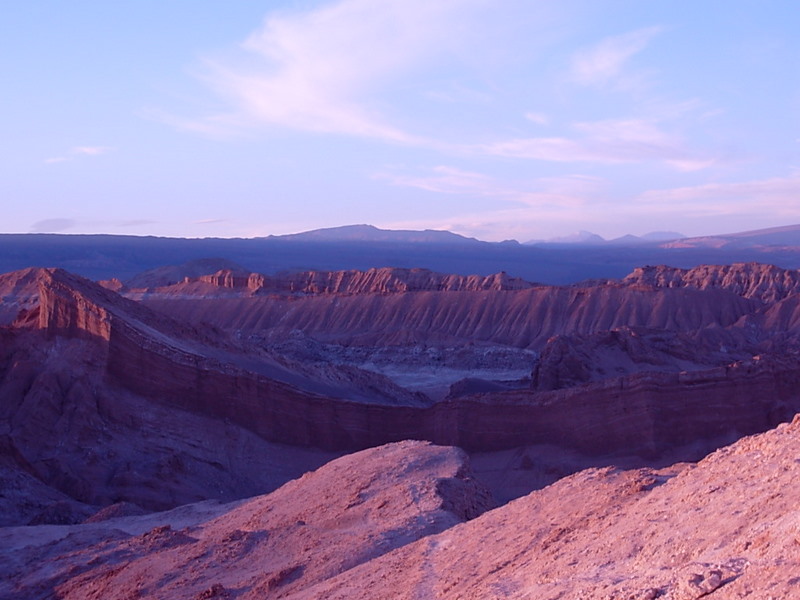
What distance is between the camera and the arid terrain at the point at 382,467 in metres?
7.04

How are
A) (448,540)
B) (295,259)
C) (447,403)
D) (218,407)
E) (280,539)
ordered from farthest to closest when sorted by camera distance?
(295,259), (447,403), (218,407), (280,539), (448,540)

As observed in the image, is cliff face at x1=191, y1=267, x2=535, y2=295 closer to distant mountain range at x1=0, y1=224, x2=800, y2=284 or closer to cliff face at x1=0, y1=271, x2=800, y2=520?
cliff face at x1=0, y1=271, x2=800, y2=520

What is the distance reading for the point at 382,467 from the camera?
541 inches

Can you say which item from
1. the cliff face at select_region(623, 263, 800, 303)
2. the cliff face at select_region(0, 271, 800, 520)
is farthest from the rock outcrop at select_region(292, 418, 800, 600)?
the cliff face at select_region(623, 263, 800, 303)

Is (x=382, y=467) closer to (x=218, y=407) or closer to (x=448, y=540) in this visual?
(x=448, y=540)

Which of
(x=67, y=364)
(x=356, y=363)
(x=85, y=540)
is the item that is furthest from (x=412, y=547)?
(x=356, y=363)

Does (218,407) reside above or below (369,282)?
below

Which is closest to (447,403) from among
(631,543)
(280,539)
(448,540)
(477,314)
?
(280,539)

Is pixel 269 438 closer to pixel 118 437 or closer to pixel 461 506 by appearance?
pixel 118 437

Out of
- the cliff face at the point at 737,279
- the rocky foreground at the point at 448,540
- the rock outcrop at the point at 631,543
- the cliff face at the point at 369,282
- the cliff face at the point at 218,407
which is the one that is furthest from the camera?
the cliff face at the point at 369,282

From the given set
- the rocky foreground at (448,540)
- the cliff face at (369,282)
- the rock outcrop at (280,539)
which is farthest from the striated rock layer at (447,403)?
the cliff face at (369,282)

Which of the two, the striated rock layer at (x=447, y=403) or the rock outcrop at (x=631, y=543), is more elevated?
the rock outcrop at (x=631, y=543)

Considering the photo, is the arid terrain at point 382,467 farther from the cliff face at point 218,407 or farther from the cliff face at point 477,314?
the cliff face at point 477,314

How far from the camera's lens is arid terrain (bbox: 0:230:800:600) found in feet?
23.1
